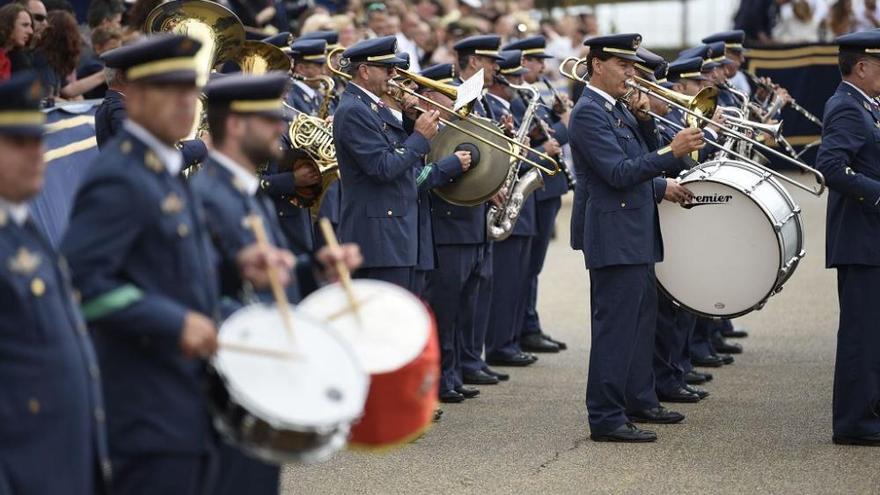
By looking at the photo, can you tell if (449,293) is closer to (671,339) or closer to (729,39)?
(671,339)

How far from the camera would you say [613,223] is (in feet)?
25.5

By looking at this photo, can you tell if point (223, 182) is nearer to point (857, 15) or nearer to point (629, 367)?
point (629, 367)

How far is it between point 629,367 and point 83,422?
4435mm

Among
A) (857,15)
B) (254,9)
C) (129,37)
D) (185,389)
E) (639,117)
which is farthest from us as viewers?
(857,15)

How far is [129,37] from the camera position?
933 cm

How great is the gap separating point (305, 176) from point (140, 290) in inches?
175

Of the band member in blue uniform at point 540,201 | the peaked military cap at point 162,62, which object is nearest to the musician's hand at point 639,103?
the band member in blue uniform at point 540,201

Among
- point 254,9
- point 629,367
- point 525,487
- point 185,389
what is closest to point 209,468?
point 185,389

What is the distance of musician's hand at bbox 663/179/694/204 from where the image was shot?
8109 mm

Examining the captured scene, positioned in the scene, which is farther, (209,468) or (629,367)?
(629,367)

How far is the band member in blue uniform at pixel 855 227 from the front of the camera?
766cm

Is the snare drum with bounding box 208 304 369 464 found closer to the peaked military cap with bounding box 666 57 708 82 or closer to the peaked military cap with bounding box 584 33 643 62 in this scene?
the peaked military cap with bounding box 584 33 643 62

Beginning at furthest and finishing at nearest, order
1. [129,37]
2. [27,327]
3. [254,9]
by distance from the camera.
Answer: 1. [254,9]
2. [129,37]
3. [27,327]

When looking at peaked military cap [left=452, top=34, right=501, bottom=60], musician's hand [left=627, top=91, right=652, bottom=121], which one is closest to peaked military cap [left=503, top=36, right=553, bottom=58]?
peaked military cap [left=452, top=34, right=501, bottom=60]
